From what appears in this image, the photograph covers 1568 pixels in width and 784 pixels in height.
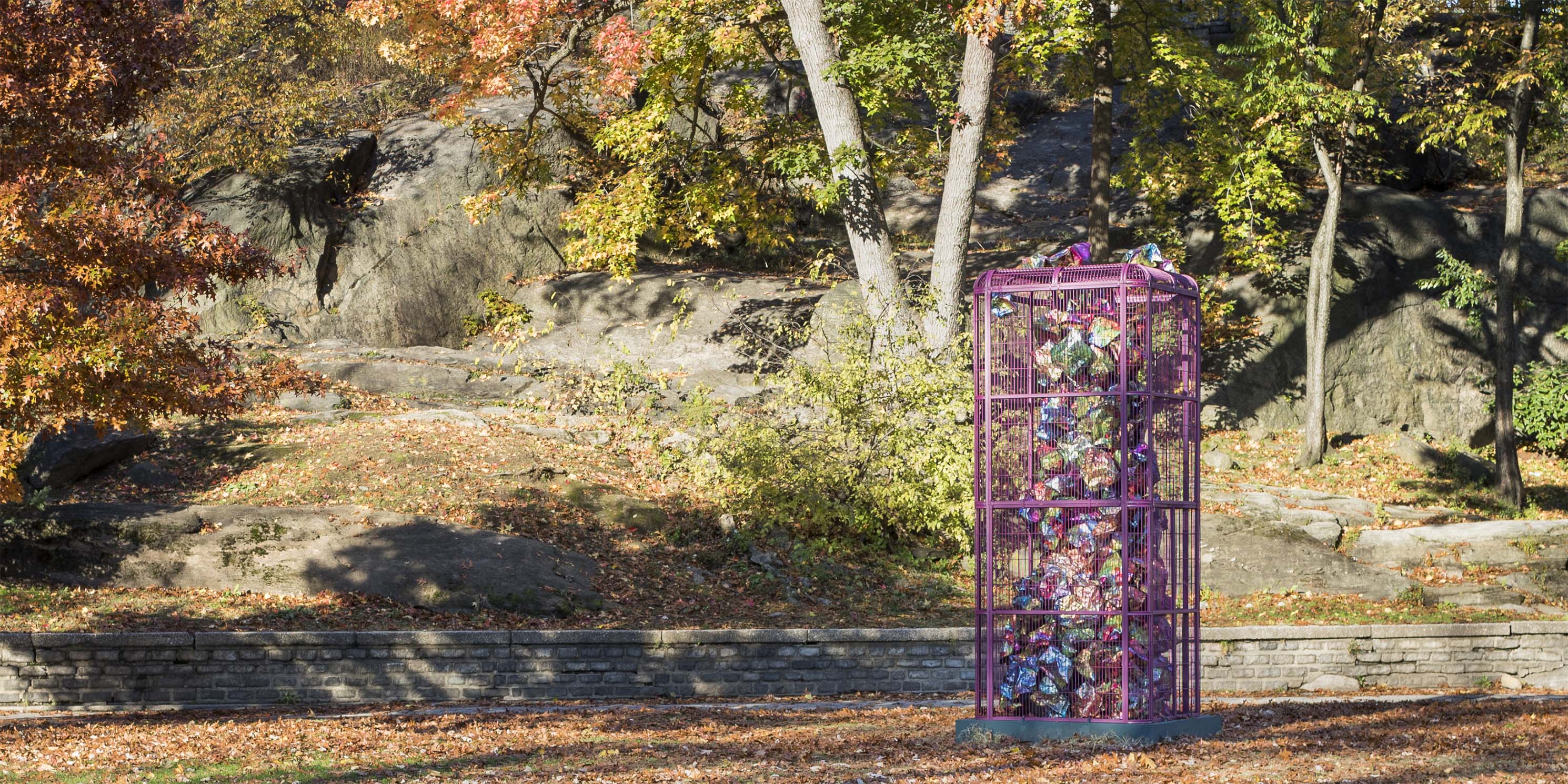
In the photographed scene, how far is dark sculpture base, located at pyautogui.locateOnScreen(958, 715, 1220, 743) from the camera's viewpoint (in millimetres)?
7598

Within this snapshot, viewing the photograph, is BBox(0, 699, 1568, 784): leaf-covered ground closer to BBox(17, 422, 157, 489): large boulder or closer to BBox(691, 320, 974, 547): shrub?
BBox(691, 320, 974, 547): shrub

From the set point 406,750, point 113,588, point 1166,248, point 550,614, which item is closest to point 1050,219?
point 1166,248

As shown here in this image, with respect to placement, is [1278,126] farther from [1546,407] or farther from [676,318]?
[676,318]

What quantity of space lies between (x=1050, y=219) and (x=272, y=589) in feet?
58.4

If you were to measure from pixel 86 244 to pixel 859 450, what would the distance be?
859 centimetres

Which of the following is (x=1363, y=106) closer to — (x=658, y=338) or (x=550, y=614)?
(x=658, y=338)

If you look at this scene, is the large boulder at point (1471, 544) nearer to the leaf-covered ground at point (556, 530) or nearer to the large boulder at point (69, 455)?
the leaf-covered ground at point (556, 530)

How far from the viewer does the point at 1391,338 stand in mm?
21312

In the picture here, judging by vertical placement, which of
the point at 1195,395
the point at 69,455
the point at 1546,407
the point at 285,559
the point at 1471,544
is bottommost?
the point at 1471,544

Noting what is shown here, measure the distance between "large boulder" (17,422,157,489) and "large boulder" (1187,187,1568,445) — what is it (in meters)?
16.1

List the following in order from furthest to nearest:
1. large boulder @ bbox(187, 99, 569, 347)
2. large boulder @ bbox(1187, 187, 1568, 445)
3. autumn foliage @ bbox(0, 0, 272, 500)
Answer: large boulder @ bbox(187, 99, 569, 347), large boulder @ bbox(1187, 187, 1568, 445), autumn foliage @ bbox(0, 0, 272, 500)

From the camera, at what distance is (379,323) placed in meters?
24.5

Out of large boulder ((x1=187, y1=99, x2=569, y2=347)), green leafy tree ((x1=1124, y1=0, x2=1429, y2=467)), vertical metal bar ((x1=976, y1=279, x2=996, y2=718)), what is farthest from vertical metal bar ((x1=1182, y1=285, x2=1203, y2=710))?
large boulder ((x1=187, y1=99, x2=569, y2=347))

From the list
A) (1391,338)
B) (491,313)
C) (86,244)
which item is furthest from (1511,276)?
(86,244)
